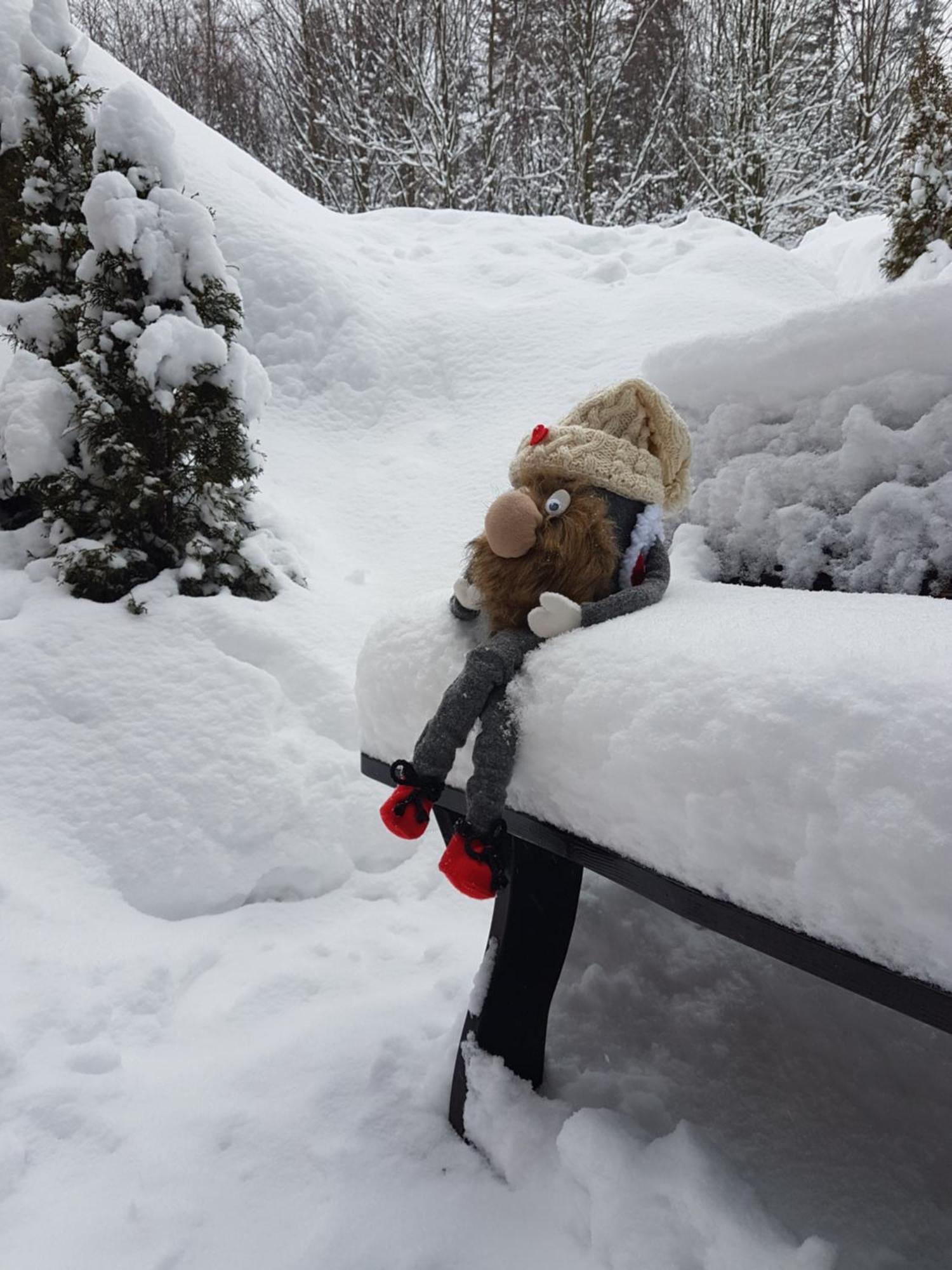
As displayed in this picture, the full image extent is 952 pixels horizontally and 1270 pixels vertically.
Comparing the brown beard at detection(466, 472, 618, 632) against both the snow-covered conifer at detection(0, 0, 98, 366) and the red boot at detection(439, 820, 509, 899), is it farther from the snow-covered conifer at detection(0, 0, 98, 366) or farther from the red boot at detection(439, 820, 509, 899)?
the snow-covered conifer at detection(0, 0, 98, 366)

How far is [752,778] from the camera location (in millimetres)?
966

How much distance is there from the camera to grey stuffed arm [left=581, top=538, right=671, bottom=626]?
1.47m

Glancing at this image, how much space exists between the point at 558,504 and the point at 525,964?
0.95 metres

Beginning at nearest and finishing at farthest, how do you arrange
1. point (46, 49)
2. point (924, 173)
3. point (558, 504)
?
point (558, 504) → point (46, 49) → point (924, 173)

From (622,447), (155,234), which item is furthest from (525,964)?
(155,234)

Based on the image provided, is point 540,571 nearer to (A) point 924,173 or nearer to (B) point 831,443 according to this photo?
(B) point 831,443

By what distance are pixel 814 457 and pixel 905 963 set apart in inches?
57.3

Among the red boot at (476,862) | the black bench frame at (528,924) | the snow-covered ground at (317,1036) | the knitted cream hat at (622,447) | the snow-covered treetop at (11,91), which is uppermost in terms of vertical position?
the snow-covered treetop at (11,91)

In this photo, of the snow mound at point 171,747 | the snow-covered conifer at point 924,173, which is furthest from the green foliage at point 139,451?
the snow-covered conifer at point 924,173

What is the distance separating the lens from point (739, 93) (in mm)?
12820

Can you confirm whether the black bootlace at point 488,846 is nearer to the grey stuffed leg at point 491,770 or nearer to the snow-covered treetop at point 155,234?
the grey stuffed leg at point 491,770

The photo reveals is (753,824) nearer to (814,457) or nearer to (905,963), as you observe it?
(905,963)

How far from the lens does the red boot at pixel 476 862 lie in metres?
1.34

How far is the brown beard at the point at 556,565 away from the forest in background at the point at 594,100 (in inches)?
559
